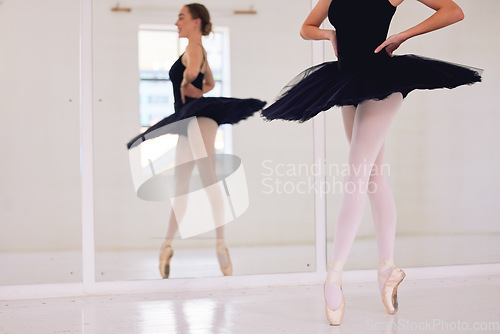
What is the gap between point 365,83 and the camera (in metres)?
1.93

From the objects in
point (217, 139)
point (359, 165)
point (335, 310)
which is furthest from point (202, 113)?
point (335, 310)

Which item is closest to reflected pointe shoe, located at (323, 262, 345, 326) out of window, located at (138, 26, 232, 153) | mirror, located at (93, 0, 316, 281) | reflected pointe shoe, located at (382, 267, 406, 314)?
reflected pointe shoe, located at (382, 267, 406, 314)

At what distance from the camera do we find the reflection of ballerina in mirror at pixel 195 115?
8.73 ft

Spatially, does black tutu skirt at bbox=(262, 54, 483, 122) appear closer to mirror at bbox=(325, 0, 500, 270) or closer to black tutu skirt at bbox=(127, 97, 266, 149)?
black tutu skirt at bbox=(127, 97, 266, 149)

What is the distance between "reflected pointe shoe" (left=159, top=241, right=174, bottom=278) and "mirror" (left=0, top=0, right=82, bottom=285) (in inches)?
13.5

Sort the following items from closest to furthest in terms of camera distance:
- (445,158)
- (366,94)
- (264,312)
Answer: (366,94)
(264,312)
(445,158)

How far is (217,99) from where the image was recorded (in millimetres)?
2682

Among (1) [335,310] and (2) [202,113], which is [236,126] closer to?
(2) [202,113]

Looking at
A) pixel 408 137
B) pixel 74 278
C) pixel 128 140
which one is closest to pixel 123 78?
pixel 128 140

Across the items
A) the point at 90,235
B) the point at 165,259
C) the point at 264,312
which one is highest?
the point at 90,235

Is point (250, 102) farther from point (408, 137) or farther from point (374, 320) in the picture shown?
point (374, 320)

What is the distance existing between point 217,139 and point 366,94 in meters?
0.97

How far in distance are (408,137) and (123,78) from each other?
54.1 inches

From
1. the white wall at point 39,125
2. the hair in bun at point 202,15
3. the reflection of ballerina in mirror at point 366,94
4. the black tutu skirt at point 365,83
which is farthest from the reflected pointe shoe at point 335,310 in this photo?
the hair in bun at point 202,15
